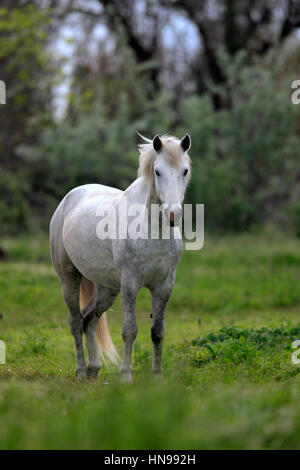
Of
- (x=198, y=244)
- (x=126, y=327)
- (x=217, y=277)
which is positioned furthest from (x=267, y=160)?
(x=126, y=327)

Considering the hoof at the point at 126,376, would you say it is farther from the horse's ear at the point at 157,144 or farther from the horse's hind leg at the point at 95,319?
the horse's ear at the point at 157,144

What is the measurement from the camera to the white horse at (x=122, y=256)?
16.4ft

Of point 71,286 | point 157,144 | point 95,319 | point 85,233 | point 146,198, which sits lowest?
point 95,319

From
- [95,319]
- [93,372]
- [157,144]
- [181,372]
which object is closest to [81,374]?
[93,372]

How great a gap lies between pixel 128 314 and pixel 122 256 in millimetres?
479

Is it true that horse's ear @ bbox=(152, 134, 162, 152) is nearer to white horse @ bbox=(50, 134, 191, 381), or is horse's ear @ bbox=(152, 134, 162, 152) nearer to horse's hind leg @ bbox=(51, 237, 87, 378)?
white horse @ bbox=(50, 134, 191, 381)

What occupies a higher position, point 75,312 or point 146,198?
point 146,198

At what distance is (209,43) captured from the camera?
21891 millimetres

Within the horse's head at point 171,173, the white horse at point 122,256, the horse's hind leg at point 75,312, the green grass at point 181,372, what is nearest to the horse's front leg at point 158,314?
the white horse at point 122,256

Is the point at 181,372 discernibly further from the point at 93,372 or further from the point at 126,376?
the point at 93,372

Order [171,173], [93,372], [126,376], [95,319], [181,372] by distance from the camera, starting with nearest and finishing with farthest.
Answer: [181,372], [171,173], [126,376], [93,372], [95,319]

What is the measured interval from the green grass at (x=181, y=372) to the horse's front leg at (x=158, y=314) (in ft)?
0.53

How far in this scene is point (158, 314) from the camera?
5.36 meters

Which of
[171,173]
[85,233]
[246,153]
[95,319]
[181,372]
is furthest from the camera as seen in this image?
[246,153]
